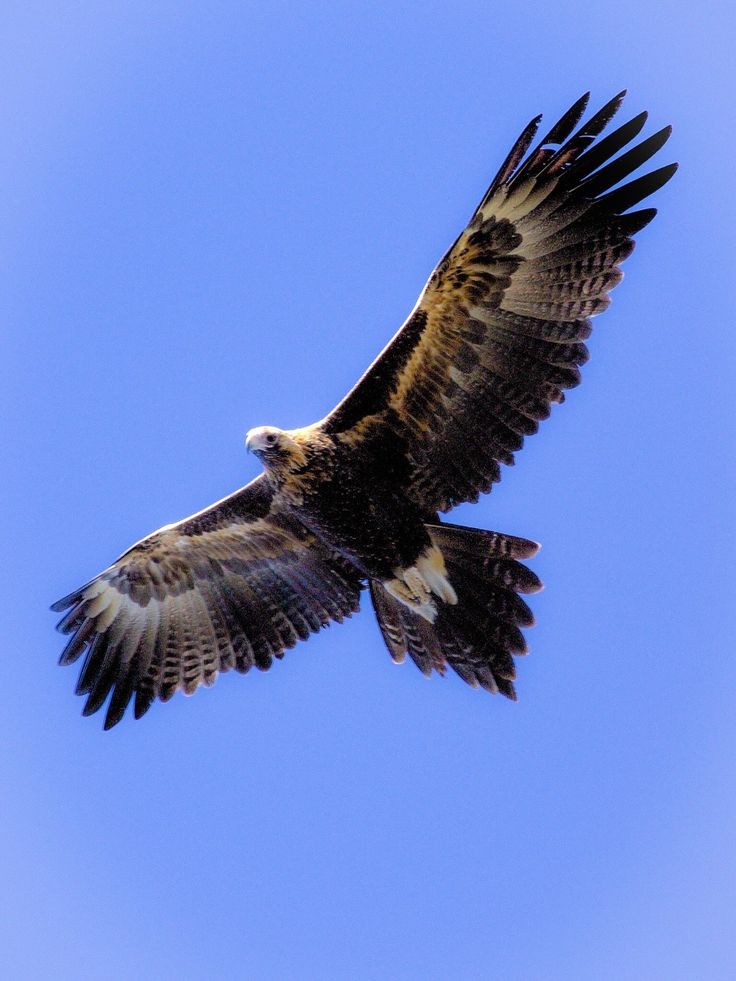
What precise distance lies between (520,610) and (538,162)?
3.18m

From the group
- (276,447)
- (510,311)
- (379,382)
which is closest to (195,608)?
(276,447)

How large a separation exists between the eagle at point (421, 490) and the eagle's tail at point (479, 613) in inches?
0.5

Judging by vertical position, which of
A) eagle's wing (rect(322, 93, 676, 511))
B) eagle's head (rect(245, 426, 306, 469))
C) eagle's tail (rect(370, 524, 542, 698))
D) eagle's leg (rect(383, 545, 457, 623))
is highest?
eagle's head (rect(245, 426, 306, 469))

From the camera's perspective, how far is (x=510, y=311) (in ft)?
33.8

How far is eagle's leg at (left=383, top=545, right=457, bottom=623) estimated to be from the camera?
10.9m

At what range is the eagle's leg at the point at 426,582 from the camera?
10914 mm

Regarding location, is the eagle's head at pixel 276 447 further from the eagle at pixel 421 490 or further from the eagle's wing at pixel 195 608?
the eagle's wing at pixel 195 608

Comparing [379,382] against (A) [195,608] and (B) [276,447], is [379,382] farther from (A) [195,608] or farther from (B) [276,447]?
(A) [195,608]

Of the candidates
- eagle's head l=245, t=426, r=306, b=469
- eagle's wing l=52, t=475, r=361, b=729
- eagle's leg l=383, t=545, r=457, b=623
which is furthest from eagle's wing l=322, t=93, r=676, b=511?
eagle's wing l=52, t=475, r=361, b=729

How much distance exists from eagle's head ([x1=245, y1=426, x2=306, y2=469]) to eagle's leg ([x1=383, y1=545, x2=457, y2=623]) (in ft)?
3.76

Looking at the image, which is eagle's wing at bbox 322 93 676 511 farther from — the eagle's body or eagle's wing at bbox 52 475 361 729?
eagle's wing at bbox 52 475 361 729

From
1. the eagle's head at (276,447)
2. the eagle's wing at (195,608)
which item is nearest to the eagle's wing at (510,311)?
the eagle's head at (276,447)

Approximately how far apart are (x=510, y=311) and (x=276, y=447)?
76.0 inches

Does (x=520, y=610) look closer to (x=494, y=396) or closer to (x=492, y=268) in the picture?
(x=494, y=396)
